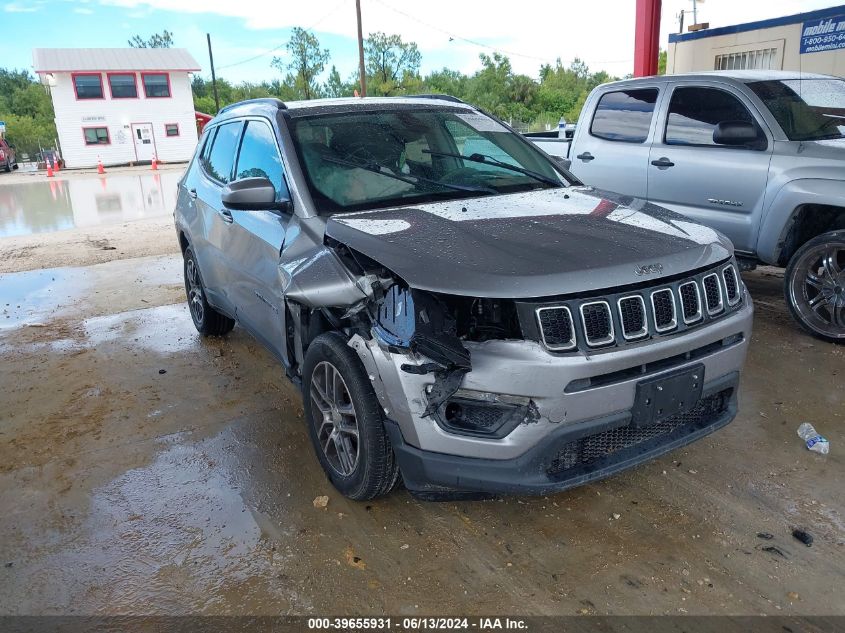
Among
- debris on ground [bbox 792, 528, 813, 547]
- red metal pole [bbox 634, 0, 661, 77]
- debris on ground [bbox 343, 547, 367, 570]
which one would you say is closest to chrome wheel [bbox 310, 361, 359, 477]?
debris on ground [bbox 343, 547, 367, 570]

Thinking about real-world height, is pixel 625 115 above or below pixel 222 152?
above

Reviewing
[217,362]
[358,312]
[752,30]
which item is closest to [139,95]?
[752,30]

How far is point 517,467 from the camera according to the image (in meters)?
2.54

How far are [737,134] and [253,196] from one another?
3824mm

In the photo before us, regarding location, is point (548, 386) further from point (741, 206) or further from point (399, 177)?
point (741, 206)

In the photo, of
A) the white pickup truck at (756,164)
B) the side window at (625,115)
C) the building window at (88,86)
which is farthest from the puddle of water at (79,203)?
the building window at (88,86)

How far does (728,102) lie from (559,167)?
231cm

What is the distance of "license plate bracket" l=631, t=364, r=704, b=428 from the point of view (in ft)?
8.58

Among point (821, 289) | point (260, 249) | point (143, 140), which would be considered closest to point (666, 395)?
point (260, 249)

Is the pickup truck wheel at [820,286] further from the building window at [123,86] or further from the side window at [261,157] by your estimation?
the building window at [123,86]

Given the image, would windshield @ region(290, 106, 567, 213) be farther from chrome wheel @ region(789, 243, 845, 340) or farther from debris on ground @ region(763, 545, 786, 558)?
chrome wheel @ region(789, 243, 845, 340)

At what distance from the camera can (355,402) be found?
288 centimetres

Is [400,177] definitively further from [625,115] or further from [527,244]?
[625,115]

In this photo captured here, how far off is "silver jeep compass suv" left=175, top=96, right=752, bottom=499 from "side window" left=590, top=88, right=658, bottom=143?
9.67ft
